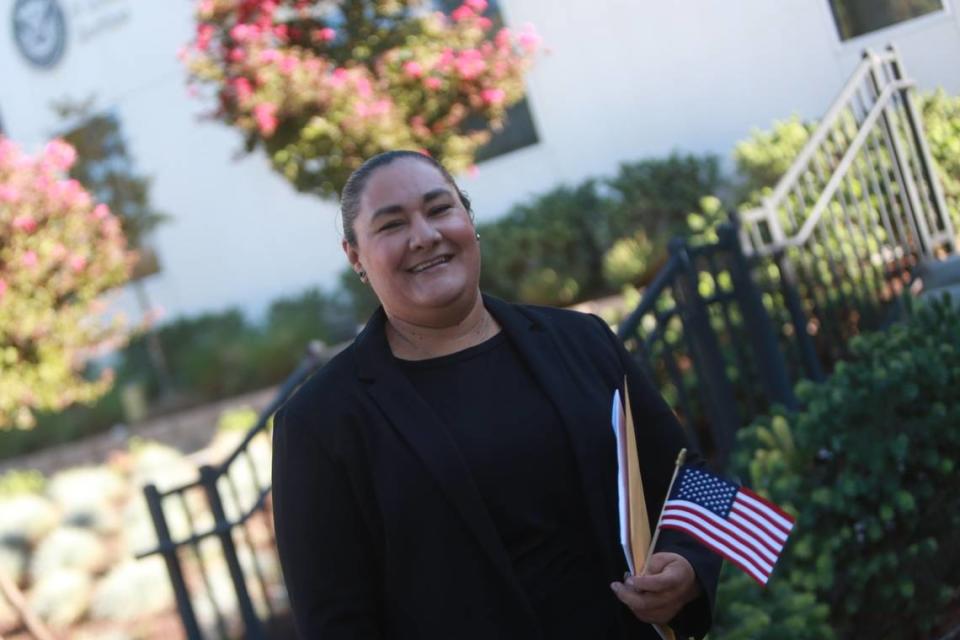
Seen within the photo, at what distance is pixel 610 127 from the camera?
25.3 feet

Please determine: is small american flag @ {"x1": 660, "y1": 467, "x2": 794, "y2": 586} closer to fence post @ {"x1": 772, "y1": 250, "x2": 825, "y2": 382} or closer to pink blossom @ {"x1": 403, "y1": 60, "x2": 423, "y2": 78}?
fence post @ {"x1": 772, "y1": 250, "x2": 825, "y2": 382}

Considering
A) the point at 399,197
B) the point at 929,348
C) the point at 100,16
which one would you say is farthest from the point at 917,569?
the point at 100,16

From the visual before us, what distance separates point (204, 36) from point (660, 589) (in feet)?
25.0

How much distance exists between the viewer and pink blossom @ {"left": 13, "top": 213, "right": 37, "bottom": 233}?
848 centimetres

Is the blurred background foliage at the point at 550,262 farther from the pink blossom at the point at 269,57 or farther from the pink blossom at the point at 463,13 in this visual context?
the pink blossom at the point at 269,57

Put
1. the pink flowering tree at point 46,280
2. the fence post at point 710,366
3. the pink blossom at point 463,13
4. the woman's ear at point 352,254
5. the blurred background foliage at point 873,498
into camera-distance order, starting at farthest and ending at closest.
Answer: the pink blossom at point 463,13
the pink flowering tree at point 46,280
the fence post at point 710,366
the blurred background foliage at point 873,498
the woman's ear at point 352,254

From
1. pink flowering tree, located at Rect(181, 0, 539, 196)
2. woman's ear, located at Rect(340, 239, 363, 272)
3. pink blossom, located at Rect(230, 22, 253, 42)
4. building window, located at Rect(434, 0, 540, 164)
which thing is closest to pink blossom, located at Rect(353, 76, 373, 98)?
pink flowering tree, located at Rect(181, 0, 539, 196)

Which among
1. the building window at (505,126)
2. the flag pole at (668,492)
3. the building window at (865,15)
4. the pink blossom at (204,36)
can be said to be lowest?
the flag pole at (668,492)

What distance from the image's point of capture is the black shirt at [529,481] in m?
2.04

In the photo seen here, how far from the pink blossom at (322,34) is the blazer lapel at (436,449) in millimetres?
7205

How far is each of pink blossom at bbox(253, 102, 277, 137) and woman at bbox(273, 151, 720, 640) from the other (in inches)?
260

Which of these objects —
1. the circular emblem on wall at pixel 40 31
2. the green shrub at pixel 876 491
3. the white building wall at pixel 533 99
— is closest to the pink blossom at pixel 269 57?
the white building wall at pixel 533 99

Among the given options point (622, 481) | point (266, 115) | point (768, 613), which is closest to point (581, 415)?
point (622, 481)

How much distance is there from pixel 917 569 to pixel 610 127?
14.2 ft
